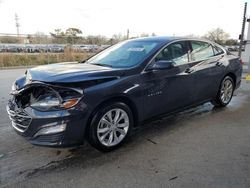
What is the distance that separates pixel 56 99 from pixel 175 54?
7.29ft

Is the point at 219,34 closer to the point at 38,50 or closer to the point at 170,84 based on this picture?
the point at 38,50

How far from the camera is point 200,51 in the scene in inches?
187

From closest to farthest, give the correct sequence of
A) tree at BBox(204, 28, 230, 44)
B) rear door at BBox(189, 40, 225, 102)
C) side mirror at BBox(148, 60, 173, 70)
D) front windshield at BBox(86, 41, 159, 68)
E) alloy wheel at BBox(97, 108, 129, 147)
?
alloy wheel at BBox(97, 108, 129, 147) → side mirror at BBox(148, 60, 173, 70) → front windshield at BBox(86, 41, 159, 68) → rear door at BBox(189, 40, 225, 102) → tree at BBox(204, 28, 230, 44)

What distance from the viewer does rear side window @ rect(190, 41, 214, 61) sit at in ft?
14.9

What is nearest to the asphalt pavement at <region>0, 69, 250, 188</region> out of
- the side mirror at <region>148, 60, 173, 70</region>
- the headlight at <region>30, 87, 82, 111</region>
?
the headlight at <region>30, 87, 82, 111</region>

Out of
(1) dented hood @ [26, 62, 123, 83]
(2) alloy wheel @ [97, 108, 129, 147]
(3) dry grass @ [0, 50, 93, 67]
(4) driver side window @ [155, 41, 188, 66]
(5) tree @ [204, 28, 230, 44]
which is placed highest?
(5) tree @ [204, 28, 230, 44]

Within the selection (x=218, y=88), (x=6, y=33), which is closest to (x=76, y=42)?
(x=6, y=33)

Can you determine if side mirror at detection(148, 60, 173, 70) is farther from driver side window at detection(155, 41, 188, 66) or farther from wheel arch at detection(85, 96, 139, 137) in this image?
wheel arch at detection(85, 96, 139, 137)

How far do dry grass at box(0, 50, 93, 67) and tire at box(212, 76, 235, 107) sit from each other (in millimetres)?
12442

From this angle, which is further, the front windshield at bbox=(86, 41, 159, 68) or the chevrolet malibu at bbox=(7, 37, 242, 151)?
the front windshield at bbox=(86, 41, 159, 68)

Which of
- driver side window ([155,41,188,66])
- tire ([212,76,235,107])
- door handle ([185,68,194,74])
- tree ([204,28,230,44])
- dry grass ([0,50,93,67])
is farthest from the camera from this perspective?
tree ([204,28,230,44])

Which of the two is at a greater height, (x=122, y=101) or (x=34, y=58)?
(x=34, y=58)

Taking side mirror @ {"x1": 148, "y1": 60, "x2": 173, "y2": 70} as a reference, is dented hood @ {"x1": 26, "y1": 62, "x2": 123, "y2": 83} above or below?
below

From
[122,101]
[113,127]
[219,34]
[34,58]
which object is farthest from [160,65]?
[219,34]
